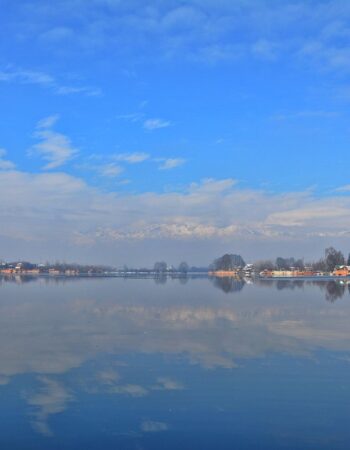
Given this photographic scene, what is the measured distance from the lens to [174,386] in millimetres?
10930

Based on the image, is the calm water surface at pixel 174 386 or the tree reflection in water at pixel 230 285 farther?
the tree reflection in water at pixel 230 285

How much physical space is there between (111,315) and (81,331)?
223 inches

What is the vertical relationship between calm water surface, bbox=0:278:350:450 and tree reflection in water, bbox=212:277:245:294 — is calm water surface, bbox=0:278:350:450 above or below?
below

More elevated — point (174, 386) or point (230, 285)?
point (230, 285)

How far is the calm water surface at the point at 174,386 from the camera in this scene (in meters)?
8.12

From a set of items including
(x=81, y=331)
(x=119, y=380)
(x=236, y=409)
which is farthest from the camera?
(x=81, y=331)

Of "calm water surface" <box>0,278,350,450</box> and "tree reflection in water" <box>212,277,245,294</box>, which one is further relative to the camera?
"tree reflection in water" <box>212,277,245,294</box>

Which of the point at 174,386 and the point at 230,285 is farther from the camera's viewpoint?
the point at 230,285

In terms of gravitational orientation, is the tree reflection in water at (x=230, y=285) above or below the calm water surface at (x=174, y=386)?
above

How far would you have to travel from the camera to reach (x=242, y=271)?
157125 mm

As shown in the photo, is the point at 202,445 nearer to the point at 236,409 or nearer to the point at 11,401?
the point at 236,409

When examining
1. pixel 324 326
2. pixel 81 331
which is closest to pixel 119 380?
pixel 81 331

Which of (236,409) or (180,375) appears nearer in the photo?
(236,409)

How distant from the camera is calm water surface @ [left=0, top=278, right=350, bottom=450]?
26.6 feet
